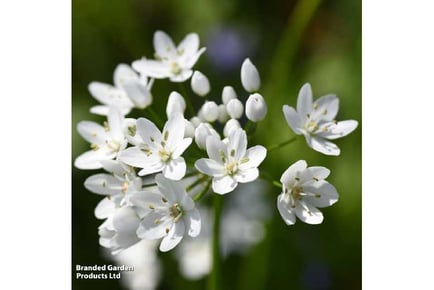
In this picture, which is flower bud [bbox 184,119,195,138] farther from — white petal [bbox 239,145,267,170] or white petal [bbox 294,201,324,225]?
white petal [bbox 294,201,324,225]

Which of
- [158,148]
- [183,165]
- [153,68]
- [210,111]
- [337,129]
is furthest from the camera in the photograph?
[153,68]

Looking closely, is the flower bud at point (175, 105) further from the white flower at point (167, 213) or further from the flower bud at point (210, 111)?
the white flower at point (167, 213)

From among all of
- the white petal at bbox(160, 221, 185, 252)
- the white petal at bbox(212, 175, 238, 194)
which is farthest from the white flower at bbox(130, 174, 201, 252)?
the white petal at bbox(212, 175, 238, 194)

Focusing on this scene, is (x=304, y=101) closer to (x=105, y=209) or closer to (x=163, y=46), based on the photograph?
(x=163, y=46)

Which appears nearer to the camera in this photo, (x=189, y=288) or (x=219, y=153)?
(x=219, y=153)

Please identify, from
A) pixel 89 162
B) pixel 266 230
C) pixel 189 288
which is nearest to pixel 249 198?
pixel 266 230

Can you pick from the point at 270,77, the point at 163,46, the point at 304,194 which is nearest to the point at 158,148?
the point at 304,194
